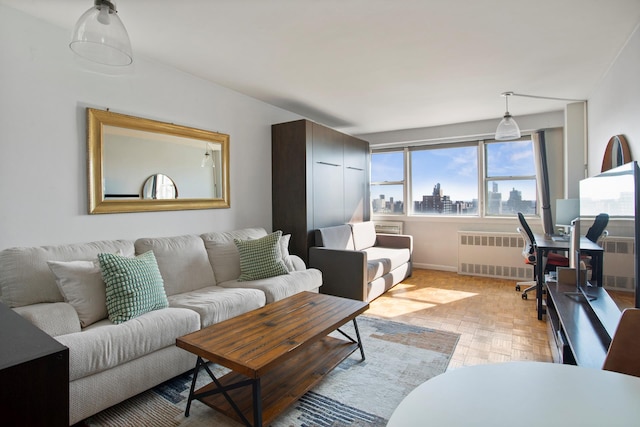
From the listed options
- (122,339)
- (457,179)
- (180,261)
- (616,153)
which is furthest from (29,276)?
(457,179)

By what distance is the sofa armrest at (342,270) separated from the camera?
3635 mm

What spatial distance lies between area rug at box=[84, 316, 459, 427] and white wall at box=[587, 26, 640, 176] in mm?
2088

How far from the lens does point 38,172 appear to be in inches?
88.6

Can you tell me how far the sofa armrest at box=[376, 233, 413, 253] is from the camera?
5.10 meters

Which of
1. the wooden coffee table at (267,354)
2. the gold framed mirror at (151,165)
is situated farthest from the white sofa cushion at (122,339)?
the gold framed mirror at (151,165)

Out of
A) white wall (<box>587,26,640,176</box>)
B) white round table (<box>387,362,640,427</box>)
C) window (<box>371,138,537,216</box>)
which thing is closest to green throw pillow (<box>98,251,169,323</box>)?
white round table (<box>387,362,640,427</box>)

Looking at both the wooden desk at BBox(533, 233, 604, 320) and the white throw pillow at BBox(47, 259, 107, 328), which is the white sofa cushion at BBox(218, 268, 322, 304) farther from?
the wooden desk at BBox(533, 233, 604, 320)

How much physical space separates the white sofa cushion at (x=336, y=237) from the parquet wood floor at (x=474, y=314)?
2.77 ft

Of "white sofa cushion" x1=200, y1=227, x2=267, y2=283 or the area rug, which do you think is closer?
the area rug

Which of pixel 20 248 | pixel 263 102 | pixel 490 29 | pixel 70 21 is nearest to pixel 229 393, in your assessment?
pixel 20 248

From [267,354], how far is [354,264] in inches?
84.2

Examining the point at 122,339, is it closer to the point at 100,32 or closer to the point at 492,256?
the point at 100,32

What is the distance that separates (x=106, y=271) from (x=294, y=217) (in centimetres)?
228

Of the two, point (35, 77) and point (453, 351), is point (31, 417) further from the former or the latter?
point (453, 351)
